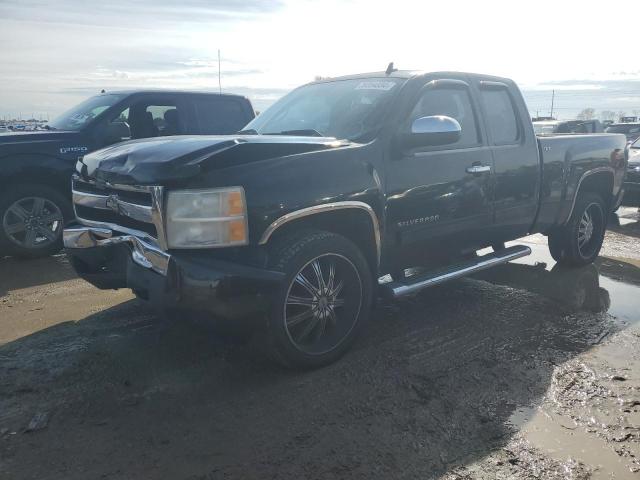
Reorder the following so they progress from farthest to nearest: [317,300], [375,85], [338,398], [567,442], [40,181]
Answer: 1. [40,181]
2. [375,85]
3. [317,300]
4. [338,398]
5. [567,442]

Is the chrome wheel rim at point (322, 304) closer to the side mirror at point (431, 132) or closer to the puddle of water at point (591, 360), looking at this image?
the side mirror at point (431, 132)

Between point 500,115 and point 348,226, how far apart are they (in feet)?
7.24

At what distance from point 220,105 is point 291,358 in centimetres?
504

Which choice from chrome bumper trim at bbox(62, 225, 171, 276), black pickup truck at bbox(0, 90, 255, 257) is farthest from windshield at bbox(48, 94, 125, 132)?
chrome bumper trim at bbox(62, 225, 171, 276)

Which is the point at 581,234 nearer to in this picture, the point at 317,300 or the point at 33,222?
the point at 317,300

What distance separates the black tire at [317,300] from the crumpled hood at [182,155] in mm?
547

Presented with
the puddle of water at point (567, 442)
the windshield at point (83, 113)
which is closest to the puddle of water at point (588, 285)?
the puddle of water at point (567, 442)

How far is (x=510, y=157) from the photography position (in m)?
4.85

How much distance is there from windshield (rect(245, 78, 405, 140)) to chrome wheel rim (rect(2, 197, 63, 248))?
300cm

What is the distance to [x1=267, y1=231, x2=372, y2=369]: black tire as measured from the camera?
325 cm

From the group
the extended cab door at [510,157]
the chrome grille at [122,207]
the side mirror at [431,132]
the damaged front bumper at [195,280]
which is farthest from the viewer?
the extended cab door at [510,157]

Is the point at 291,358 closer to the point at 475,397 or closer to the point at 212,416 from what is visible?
the point at 212,416

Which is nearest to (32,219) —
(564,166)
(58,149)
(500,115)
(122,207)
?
(58,149)

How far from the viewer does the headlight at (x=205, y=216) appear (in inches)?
118
